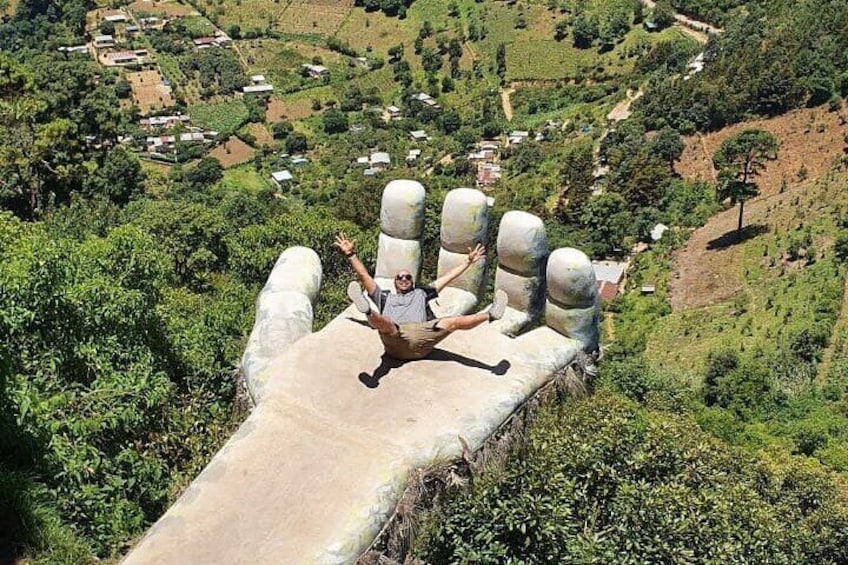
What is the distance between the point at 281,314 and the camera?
945cm

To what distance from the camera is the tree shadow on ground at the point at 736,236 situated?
42.3 metres

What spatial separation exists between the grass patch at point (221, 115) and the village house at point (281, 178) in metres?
12.1

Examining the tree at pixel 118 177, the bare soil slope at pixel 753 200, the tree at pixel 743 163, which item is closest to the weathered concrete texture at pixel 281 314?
Result: the tree at pixel 118 177

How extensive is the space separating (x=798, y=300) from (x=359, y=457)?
29.9m

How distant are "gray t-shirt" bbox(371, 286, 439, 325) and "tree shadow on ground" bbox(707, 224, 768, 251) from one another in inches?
1416

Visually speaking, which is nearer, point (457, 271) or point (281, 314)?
point (281, 314)

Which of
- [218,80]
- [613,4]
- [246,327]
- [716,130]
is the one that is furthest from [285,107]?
[246,327]

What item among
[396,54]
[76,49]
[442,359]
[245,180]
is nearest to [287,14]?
[396,54]

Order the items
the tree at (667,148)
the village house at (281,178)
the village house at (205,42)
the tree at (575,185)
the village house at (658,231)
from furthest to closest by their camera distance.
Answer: the village house at (205,42)
the village house at (281,178)
the tree at (667,148)
the tree at (575,185)
the village house at (658,231)

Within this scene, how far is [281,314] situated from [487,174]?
193 feet

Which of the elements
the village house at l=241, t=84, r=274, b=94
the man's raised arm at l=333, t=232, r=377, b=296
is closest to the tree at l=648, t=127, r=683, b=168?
the village house at l=241, t=84, r=274, b=94

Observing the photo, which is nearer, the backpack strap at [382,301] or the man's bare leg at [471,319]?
the man's bare leg at [471,319]

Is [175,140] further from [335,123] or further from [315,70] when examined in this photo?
[315,70]

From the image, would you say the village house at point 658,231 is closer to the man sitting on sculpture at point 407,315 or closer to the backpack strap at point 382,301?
the man sitting on sculpture at point 407,315
